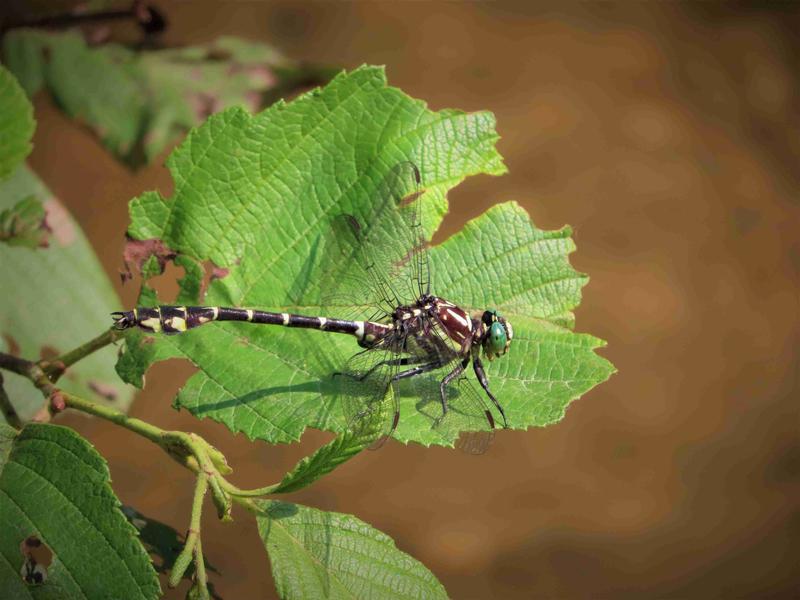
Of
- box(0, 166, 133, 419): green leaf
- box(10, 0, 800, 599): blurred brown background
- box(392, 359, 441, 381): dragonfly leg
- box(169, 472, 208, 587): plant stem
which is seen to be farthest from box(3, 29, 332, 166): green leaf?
box(10, 0, 800, 599): blurred brown background

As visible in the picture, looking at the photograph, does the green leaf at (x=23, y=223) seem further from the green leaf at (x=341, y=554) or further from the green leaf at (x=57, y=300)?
the green leaf at (x=341, y=554)

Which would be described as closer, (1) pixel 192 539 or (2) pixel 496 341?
(1) pixel 192 539

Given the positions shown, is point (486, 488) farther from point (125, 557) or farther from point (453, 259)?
point (125, 557)

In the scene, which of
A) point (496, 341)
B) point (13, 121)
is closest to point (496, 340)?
point (496, 341)

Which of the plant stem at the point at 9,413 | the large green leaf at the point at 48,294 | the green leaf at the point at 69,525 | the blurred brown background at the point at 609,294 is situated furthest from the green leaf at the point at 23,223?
the blurred brown background at the point at 609,294

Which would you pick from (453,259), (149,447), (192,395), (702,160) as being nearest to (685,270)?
(702,160)

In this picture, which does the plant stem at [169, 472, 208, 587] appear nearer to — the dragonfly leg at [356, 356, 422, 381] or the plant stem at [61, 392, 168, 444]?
the plant stem at [61, 392, 168, 444]

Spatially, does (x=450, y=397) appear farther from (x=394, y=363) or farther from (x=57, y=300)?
(x=57, y=300)
